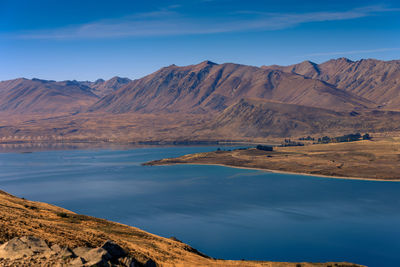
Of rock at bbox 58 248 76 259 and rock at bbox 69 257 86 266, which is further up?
rock at bbox 58 248 76 259

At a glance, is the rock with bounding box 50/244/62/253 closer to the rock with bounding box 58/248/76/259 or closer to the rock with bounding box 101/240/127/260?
the rock with bounding box 58/248/76/259

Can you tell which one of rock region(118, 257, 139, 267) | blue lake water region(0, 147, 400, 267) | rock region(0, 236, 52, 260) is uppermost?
rock region(0, 236, 52, 260)

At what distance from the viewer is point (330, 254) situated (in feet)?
265

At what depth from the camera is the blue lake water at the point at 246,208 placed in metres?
85.1

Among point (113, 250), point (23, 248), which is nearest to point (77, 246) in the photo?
point (113, 250)

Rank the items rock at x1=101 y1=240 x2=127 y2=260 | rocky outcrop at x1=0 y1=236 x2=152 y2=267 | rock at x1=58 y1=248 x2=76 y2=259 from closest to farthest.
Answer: rocky outcrop at x1=0 y1=236 x2=152 y2=267, rock at x1=58 y1=248 x2=76 y2=259, rock at x1=101 y1=240 x2=127 y2=260

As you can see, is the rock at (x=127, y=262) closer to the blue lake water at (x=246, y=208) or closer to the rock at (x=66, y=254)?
the rock at (x=66, y=254)

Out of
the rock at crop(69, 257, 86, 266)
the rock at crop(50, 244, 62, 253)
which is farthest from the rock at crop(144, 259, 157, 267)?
the rock at crop(50, 244, 62, 253)

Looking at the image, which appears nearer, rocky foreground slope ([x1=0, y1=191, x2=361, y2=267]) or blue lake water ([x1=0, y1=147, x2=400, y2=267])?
A: rocky foreground slope ([x1=0, y1=191, x2=361, y2=267])

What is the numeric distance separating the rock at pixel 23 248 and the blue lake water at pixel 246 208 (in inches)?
1857

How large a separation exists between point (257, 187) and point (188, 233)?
66988 mm

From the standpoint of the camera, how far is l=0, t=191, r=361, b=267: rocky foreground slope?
34094 mm

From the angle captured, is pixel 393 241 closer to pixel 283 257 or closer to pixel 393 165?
pixel 283 257

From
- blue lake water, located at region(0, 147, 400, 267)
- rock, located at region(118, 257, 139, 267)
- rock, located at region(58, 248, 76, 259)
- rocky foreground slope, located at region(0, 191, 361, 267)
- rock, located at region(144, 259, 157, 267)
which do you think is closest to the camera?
rocky foreground slope, located at region(0, 191, 361, 267)
